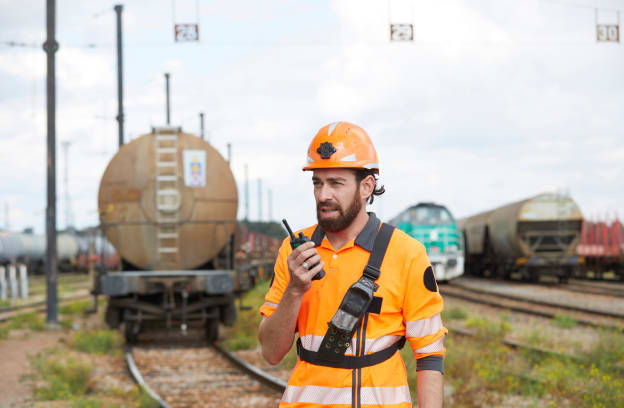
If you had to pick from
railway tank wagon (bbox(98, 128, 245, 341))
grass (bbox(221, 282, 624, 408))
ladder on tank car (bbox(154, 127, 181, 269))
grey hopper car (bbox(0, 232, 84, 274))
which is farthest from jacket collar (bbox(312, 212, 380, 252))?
grey hopper car (bbox(0, 232, 84, 274))

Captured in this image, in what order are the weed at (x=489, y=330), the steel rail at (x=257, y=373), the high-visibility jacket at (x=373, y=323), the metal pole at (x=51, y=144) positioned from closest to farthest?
the high-visibility jacket at (x=373, y=323) < the steel rail at (x=257, y=373) < the weed at (x=489, y=330) < the metal pole at (x=51, y=144)

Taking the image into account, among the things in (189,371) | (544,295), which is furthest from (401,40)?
(544,295)

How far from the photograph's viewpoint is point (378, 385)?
8.14ft

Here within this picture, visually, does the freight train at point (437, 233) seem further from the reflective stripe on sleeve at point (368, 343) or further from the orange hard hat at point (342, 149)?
the reflective stripe on sleeve at point (368, 343)

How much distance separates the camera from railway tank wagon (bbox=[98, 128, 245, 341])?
10.8m

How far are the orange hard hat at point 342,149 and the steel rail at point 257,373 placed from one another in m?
5.17

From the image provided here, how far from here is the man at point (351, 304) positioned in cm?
246

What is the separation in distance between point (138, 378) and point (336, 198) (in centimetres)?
645

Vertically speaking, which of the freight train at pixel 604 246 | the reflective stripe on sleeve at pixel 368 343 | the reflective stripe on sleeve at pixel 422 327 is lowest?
the freight train at pixel 604 246

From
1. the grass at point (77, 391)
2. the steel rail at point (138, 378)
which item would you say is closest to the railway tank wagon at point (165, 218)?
the steel rail at point (138, 378)

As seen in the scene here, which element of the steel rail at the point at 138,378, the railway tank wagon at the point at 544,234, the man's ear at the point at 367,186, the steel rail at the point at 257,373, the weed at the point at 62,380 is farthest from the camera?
the railway tank wagon at the point at 544,234

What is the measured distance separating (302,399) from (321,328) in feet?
0.87

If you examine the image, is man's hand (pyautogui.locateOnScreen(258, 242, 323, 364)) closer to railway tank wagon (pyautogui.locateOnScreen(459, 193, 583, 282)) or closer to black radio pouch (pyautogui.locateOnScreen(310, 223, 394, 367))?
black radio pouch (pyautogui.locateOnScreen(310, 223, 394, 367))

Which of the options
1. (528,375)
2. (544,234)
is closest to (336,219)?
(528,375)
